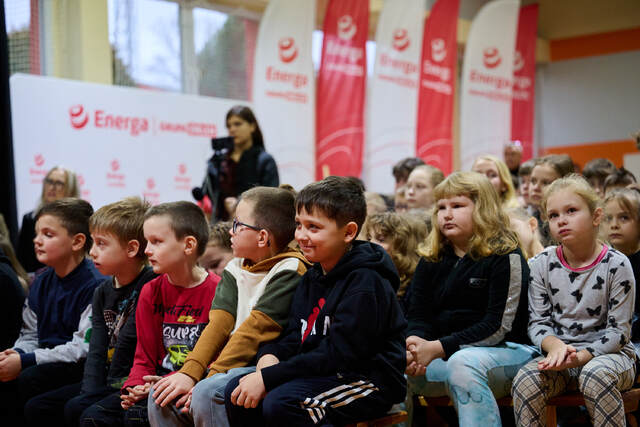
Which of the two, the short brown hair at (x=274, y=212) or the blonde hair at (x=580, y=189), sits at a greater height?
the blonde hair at (x=580, y=189)

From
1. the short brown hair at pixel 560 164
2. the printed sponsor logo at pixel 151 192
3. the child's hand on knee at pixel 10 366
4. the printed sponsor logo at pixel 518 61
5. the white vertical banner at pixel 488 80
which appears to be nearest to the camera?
the child's hand on knee at pixel 10 366

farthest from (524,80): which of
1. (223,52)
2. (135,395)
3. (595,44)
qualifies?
(135,395)

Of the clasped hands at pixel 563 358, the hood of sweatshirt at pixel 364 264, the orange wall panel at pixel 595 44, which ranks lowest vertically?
the clasped hands at pixel 563 358

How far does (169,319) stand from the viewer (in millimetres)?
2602

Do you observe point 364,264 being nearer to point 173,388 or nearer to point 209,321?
point 209,321

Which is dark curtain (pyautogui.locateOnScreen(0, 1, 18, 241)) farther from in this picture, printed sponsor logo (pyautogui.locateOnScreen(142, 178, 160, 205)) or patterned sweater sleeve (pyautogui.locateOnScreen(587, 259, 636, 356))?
patterned sweater sleeve (pyautogui.locateOnScreen(587, 259, 636, 356))

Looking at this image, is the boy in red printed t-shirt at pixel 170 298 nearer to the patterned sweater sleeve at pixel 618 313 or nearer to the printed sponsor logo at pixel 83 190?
the patterned sweater sleeve at pixel 618 313

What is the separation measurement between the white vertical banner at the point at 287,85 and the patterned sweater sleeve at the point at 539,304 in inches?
170

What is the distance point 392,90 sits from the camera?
7.49m

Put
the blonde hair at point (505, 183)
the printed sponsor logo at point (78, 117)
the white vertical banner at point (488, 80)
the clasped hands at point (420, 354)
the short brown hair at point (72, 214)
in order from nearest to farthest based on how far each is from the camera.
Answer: the clasped hands at point (420, 354) < the short brown hair at point (72, 214) < the blonde hair at point (505, 183) < the printed sponsor logo at point (78, 117) < the white vertical banner at point (488, 80)

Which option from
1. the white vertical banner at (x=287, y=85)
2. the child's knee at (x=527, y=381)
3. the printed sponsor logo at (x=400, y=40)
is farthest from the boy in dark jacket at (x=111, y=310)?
the printed sponsor logo at (x=400, y=40)

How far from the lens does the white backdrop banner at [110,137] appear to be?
16.8ft

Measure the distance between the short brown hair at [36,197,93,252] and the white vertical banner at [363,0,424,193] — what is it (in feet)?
14.6

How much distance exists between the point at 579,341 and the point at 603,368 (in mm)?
196
